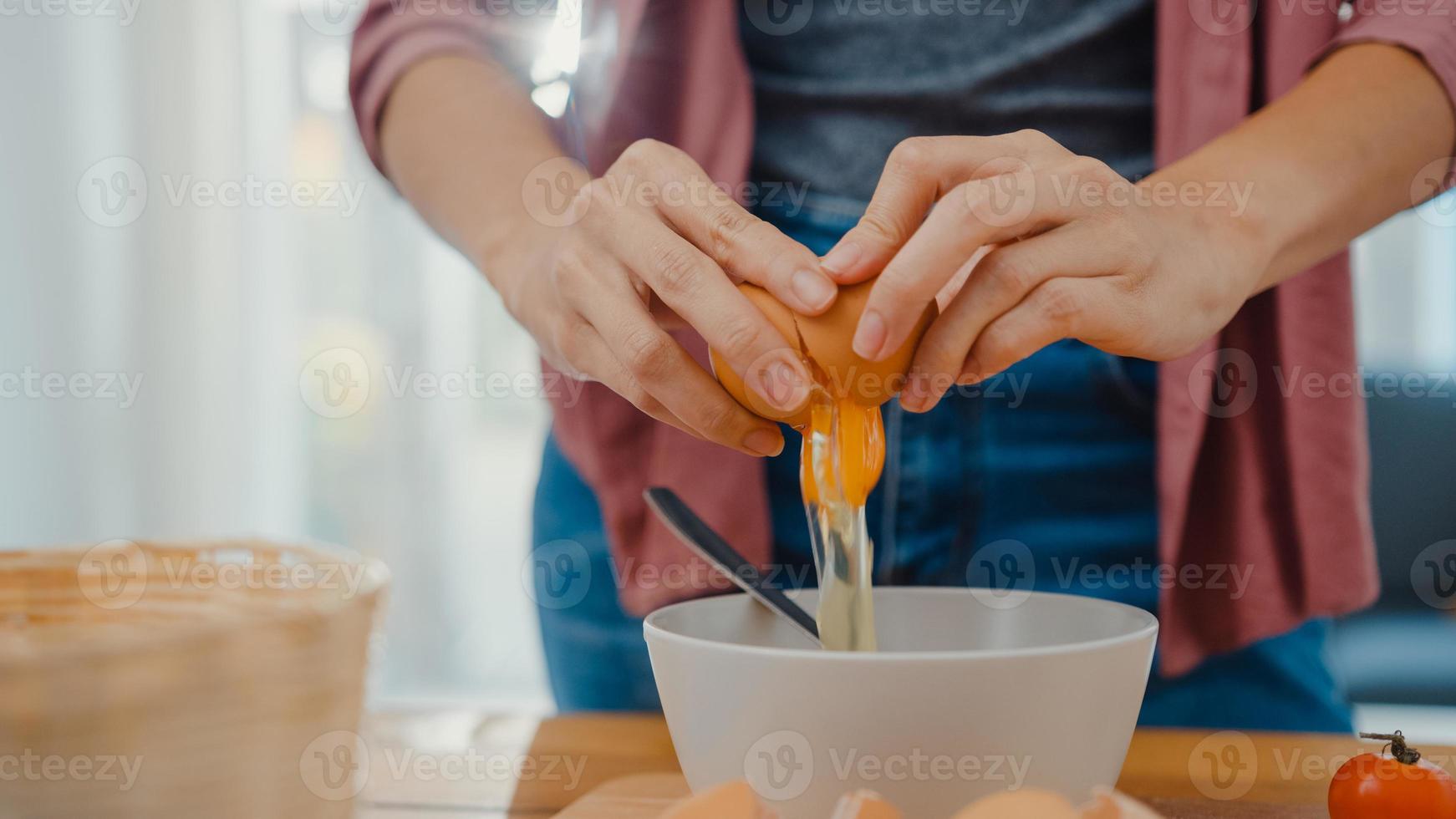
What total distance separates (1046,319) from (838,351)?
0.11 meters

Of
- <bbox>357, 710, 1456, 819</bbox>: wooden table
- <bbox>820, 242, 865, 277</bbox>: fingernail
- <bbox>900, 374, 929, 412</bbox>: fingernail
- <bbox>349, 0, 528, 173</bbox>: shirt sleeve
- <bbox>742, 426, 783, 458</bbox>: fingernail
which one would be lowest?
<bbox>357, 710, 1456, 819</bbox>: wooden table

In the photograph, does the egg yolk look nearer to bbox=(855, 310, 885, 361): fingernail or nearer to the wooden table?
bbox=(855, 310, 885, 361): fingernail

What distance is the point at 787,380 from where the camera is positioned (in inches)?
22.3

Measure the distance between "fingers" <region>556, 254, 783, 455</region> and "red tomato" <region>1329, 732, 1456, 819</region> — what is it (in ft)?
1.10

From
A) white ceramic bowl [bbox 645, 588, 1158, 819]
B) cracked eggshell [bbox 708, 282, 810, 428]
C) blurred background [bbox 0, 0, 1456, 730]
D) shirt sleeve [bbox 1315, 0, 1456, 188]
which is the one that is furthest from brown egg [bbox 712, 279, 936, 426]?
blurred background [bbox 0, 0, 1456, 730]

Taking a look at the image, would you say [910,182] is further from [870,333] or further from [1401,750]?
[1401,750]

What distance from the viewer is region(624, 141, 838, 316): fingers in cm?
57

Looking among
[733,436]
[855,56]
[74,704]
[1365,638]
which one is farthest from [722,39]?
[1365,638]

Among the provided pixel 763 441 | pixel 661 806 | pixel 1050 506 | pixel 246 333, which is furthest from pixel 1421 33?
pixel 246 333

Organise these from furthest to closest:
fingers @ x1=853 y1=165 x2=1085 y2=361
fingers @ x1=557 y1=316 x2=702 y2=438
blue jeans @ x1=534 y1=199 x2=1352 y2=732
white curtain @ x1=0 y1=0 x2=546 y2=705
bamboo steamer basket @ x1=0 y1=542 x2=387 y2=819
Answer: white curtain @ x1=0 y1=0 x2=546 y2=705 < blue jeans @ x1=534 y1=199 x2=1352 y2=732 < fingers @ x1=557 y1=316 x2=702 y2=438 < fingers @ x1=853 y1=165 x2=1085 y2=361 < bamboo steamer basket @ x1=0 y1=542 x2=387 y2=819

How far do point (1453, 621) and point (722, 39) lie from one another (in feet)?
8.32

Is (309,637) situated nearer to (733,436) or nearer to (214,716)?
(214,716)

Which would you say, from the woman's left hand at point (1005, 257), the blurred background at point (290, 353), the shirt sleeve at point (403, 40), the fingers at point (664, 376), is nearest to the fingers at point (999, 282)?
the woman's left hand at point (1005, 257)

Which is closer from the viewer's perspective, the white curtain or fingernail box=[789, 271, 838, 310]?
fingernail box=[789, 271, 838, 310]
